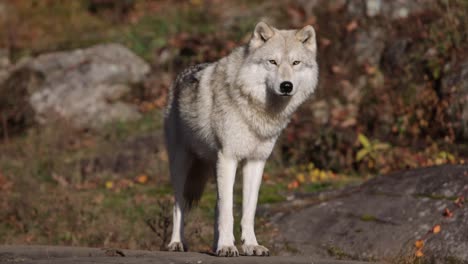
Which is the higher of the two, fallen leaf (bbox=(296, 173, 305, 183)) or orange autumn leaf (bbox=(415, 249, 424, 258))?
fallen leaf (bbox=(296, 173, 305, 183))

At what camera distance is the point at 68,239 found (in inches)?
377

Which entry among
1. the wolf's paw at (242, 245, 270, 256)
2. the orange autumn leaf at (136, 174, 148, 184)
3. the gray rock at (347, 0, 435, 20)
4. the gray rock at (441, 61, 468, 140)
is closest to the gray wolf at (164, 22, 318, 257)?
the wolf's paw at (242, 245, 270, 256)

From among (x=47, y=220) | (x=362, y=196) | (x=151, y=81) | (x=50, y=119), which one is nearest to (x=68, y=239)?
(x=47, y=220)

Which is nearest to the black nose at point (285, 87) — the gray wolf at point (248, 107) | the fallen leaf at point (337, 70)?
the gray wolf at point (248, 107)

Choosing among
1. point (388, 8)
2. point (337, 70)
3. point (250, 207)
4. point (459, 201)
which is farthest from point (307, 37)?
point (388, 8)

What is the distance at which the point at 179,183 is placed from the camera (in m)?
8.02

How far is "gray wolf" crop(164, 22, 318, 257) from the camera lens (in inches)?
263

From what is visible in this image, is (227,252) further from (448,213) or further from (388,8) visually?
(388,8)

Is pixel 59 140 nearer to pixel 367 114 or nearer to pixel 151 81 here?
pixel 151 81

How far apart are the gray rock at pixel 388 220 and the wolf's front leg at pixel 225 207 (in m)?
1.85

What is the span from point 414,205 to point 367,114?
5.08 metres

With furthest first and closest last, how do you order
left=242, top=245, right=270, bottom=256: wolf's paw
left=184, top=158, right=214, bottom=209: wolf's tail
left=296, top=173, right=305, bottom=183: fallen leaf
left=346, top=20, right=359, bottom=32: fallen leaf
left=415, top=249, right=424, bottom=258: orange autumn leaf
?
left=346, top=20, right=359, bottom=32: fallen leaf < left=296, top=173, right=305, bottom=183: fallen leaf < left=184, top=158, right=214, bottom=209: wolf's tail < left=415, top=249, right=424, bottom=258: orange autumn leaf < left=242, top=245, right=270, bottom=256: wolf's paw

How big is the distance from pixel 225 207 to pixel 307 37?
1.83 metres

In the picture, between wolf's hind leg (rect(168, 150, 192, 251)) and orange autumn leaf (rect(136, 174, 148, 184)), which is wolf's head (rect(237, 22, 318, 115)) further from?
orange autumn leaf (rect(136, 174, 148, 184))
